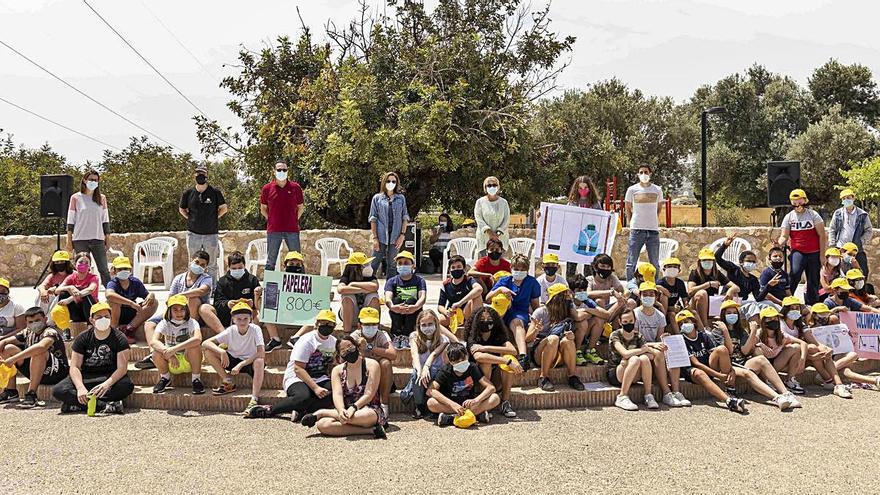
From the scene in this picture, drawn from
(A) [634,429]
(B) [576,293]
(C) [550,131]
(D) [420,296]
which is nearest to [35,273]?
(D) [420,296]

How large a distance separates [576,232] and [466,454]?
453 cm

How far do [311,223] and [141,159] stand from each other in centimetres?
707

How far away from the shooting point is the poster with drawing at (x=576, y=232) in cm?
901

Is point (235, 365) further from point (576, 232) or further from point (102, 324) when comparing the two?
point (576, 232)

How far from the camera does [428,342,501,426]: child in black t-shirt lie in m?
5.97

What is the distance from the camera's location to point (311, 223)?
2003 cm

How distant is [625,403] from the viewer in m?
6.46

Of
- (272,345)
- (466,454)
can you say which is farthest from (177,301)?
(466,454)

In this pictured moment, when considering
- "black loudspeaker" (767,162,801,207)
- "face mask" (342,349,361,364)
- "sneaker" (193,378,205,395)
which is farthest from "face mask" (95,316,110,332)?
"black loudspeaker" (767,162,801,207)

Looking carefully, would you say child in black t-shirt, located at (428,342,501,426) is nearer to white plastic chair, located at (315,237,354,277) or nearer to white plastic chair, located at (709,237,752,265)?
white plastic chair, located at (315,237,354,277)

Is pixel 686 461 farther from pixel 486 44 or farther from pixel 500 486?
pixel 486 44

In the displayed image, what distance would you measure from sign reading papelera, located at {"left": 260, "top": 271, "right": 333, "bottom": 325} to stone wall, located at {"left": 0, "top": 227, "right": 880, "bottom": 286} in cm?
547

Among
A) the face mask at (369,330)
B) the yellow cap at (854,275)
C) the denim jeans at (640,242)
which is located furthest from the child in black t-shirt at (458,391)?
the yellow cap at (854,275)

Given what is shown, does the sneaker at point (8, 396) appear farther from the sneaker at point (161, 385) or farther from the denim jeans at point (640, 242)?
the denim jeans at point (640, 242)
